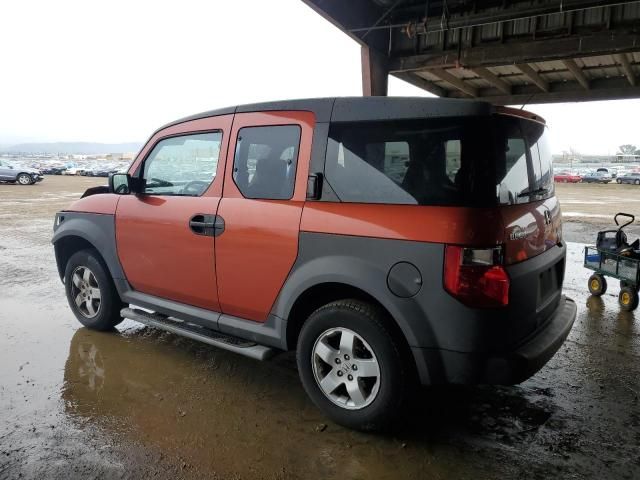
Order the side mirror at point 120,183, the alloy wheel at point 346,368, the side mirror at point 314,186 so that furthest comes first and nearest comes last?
the side mirror at point 120,183
the side mirror at point 314,186
the alloy wheel at point 346,368

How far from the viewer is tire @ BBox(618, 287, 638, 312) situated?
5098mm

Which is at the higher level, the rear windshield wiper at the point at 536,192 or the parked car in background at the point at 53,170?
the rear windshield wiper at the point at 536,192

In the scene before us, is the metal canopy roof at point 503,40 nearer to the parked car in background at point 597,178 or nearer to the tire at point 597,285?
the tire at point 597,285

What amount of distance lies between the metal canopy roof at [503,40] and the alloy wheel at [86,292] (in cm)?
413

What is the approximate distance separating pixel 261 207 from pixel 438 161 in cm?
122

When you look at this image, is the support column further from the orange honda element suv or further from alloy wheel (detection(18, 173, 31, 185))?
alloy wheel (detection(18, 173, 31, 185))

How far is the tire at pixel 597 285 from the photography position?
18.5ft

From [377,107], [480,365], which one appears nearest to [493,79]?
[377,107]

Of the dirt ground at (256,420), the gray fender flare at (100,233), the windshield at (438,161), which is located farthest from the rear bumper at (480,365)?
the gray fender flare at (100,233)

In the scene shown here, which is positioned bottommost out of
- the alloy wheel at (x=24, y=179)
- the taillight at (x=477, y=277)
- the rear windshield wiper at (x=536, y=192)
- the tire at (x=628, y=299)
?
the tire at (x=628, y=299)

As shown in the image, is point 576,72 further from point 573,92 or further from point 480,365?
point 480,365

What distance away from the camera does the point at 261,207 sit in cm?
308

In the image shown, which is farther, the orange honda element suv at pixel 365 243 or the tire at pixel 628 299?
the tire at pixel 628 299

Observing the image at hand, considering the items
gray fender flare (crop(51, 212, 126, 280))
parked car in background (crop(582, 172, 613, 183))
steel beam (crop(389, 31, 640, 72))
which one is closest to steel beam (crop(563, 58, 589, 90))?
steel beam (crop(389, 31, 640, 72))
